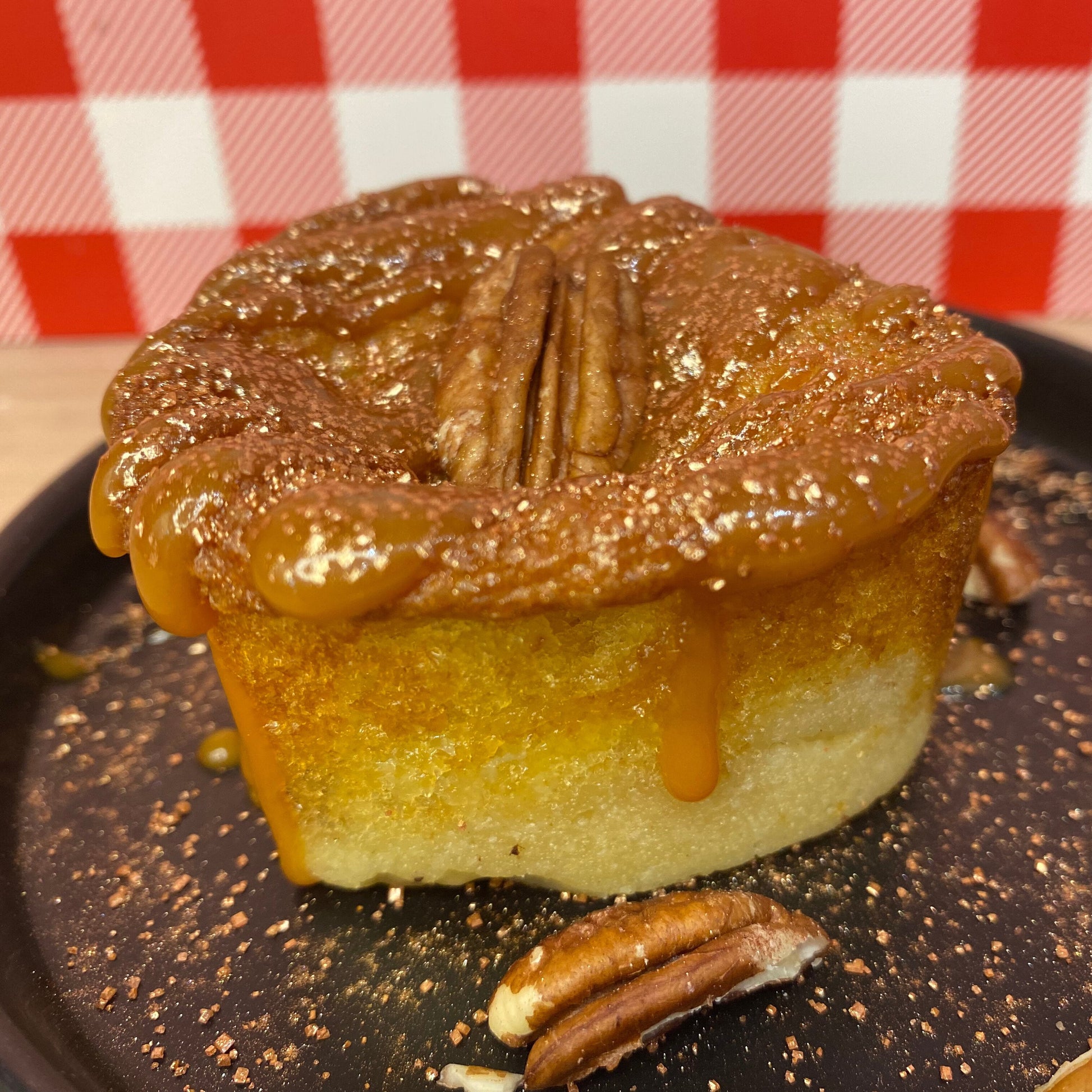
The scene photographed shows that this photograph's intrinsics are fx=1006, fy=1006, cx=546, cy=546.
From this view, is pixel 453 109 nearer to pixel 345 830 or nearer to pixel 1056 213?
pixel 1056 213

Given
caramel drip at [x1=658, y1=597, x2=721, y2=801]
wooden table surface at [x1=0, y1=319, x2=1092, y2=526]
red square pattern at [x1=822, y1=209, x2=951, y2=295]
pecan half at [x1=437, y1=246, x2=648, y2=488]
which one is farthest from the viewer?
red square pattern at [x1=822, y1=209, x2=951, y2=295]

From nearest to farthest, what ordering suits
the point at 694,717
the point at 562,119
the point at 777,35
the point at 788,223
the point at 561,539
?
the point at 561,539 < the point at 694,717 < the point at 777,35 < the point at 562,119 < the point at 788,223

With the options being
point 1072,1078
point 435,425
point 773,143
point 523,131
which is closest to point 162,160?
point 523,131

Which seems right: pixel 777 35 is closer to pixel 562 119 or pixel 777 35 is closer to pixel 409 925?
pixel 562 119

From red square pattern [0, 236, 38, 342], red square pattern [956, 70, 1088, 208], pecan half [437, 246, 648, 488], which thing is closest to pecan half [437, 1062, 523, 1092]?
pecan half [437, 246, 648, 488]

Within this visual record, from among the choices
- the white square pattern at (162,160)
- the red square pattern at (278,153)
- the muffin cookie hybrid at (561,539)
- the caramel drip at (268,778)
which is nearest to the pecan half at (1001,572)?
the muffin cookie hybrid at (561,539)

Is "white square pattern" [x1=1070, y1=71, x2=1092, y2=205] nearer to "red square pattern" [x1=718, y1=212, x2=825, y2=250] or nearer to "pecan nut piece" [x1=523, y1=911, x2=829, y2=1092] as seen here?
"red square pattern" [x1=718, y1=212, x2=825, y2=250]
